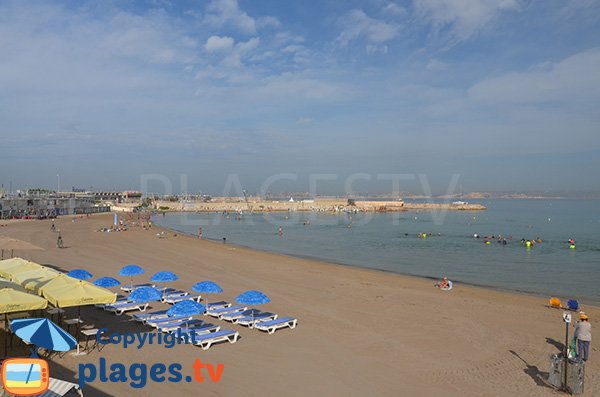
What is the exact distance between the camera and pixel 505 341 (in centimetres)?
1266

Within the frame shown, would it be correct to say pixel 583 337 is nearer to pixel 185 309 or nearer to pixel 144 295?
pixel 185 309

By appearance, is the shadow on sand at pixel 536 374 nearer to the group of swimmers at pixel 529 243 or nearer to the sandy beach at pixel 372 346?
the sandy beach at pixel 372 346

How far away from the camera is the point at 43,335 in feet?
26.8

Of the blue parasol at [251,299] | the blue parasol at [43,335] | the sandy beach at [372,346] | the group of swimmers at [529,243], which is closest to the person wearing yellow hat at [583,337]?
the sandy beach at [372,346]

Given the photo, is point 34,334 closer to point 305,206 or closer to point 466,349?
point 466,349

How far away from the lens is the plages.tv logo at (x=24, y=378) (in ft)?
20.5

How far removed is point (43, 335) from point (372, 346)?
7178 millimetres

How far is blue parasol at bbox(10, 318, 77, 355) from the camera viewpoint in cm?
809

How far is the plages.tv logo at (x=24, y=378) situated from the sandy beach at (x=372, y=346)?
2.26 meters

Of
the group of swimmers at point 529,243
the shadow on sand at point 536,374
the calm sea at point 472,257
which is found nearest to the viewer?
the shadow on sand at point 536,374

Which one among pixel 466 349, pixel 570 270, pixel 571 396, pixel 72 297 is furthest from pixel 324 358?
pixel 570 270

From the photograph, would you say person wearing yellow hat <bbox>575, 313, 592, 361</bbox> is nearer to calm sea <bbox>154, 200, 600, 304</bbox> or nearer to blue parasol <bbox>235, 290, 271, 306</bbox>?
blue parasol <bbox>235, 290, 271, 306</bbox>

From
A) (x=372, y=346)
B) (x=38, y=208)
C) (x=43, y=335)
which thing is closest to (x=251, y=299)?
(x=372, y=346)

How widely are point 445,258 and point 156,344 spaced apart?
2745 cm
